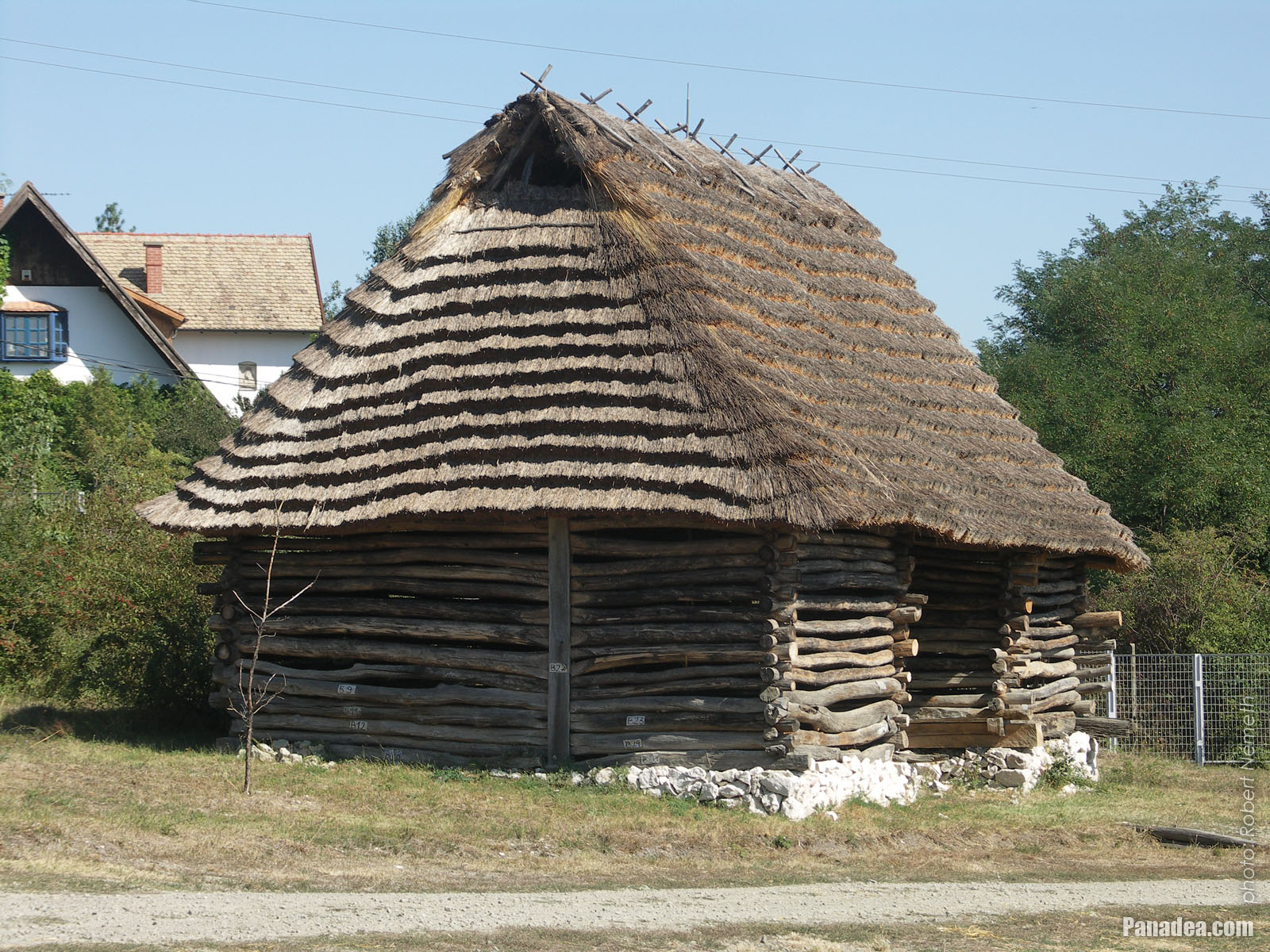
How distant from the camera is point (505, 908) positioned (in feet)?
28.5

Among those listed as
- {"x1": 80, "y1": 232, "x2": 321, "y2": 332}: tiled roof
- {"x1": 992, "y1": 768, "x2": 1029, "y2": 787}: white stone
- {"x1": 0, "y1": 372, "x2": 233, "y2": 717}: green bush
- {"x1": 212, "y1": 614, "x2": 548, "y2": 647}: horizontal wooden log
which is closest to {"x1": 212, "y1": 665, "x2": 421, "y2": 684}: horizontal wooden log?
{"x1": 212, "y1": 614, "x2": 548, "y2": 647}: horizontal wooden log

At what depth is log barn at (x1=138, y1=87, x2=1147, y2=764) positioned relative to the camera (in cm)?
1289

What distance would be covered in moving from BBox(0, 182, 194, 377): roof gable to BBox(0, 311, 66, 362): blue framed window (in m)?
1.14

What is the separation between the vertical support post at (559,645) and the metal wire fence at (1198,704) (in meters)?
10.1

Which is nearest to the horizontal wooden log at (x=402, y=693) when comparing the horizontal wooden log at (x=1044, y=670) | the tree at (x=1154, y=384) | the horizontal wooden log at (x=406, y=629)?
the horizontal wooden log at (x=406, y=629)

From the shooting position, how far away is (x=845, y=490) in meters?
12.5

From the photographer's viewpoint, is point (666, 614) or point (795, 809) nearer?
point (795, 809)

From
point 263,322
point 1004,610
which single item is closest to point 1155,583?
point 1004,610

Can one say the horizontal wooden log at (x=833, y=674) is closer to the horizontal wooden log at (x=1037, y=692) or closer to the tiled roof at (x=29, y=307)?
the horizontal wooden log at (x=1037, y=692)

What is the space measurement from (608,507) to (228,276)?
32.2m

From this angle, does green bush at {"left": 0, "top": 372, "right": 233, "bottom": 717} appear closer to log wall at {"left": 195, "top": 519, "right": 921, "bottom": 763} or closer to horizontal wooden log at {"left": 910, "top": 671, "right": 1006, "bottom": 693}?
log wall at {"left": 195, "top": 519, "right": 921, "bottom": 763}

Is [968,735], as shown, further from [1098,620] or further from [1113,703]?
[1113,703]

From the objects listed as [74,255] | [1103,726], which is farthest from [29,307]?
[1103,726]

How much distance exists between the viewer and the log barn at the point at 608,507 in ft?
42.3
